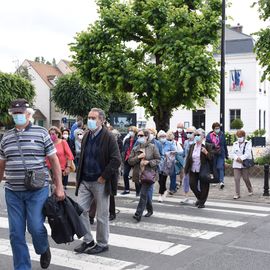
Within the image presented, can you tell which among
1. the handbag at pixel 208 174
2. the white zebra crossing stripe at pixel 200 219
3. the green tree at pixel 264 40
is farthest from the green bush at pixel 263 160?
the white zebra crossing stripe at pixel 200 219

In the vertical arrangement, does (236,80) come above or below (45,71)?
below

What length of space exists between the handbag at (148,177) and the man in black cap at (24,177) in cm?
352

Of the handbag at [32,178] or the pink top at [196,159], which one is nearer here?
the handbag at [32,178]

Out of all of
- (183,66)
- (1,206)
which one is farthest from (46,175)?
(183,66)

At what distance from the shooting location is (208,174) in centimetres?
984

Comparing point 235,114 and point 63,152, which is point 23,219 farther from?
point 235,114

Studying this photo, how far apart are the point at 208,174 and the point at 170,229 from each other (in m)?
2.31

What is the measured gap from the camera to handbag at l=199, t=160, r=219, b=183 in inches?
387

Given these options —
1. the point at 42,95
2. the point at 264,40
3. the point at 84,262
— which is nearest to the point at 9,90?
the point at 42,95

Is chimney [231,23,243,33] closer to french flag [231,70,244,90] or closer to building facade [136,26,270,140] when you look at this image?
building facade [136,26,270,140]

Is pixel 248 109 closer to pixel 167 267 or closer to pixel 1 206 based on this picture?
pixel 1 206

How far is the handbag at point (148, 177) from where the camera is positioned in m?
8.57

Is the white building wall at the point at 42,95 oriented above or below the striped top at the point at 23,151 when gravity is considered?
above

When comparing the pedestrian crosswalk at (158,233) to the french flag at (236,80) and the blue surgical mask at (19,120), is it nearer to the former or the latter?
the blue surgical mask at (19,120)
